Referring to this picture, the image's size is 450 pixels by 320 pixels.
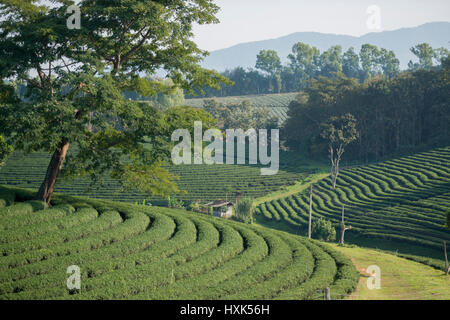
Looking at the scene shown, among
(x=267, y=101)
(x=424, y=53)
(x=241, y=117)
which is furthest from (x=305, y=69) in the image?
(x=241, y=117)

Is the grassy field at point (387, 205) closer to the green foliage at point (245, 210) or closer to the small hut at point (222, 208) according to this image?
the green foliage at point (245, 210)

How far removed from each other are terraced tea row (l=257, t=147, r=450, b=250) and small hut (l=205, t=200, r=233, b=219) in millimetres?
3289

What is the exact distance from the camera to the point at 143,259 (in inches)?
472

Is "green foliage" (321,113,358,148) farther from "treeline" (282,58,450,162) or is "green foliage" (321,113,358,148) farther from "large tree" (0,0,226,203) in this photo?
"large tree" (0,0,226,203)

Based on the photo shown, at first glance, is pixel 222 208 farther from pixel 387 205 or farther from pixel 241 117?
pixel 241 117

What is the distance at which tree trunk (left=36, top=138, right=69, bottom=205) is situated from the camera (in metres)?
16.1

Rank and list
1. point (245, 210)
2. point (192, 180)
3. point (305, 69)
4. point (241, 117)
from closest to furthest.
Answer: point (245, 210) < point (192, 180) < point (241, 117) < point (305, 69)

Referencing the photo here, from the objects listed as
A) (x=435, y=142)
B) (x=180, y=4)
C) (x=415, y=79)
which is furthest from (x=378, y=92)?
(x=180, y=4)

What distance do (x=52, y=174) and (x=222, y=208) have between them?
31.1 m

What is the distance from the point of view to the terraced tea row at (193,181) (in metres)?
49.3

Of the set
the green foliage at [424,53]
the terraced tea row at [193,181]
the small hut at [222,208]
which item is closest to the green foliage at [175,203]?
the terraced tea row at [193,181]

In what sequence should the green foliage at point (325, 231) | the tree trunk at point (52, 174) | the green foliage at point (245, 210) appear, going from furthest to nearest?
the green foliage at point (245, 210)
the green foliage at point (325, 231)
the tree trunk at point (52, 174)

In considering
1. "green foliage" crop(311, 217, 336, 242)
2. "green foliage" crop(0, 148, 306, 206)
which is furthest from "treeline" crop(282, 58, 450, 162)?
"green foliage" crop(311, 217, 336, 242)

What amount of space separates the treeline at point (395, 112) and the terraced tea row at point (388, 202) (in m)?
9.86
